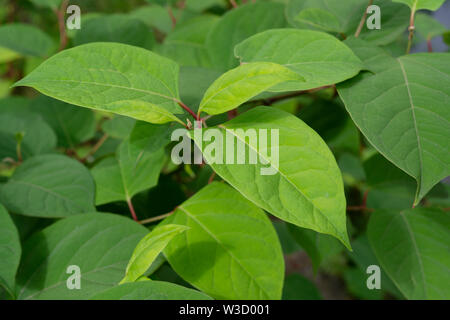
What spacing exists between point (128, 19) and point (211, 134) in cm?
49

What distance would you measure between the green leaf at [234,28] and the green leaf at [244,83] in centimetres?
21

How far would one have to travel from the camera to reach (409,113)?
0.41 metres

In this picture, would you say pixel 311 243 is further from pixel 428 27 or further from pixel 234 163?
pixel 428 27

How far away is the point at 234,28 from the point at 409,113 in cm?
32

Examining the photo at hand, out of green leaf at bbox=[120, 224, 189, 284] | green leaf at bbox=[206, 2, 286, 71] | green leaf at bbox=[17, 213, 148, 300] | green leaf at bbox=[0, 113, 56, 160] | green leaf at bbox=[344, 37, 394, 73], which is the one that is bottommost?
green leaf at bbox=[17, 213, 148, 300]

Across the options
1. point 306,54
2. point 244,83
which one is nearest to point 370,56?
point 306,54

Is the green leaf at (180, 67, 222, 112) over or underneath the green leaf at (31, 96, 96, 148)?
over

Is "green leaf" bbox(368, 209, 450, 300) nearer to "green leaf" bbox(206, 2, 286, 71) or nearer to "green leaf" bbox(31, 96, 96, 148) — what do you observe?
"green leaf" bbox(206, 2, 286, 71)

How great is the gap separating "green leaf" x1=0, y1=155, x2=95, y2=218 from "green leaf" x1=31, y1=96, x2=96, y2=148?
0.64 ft

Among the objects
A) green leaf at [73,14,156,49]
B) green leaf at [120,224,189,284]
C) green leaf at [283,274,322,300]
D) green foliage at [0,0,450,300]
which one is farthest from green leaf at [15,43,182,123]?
green leaf at [283,274,322,300]

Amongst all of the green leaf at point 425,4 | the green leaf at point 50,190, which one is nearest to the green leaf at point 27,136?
the green leaf at point 50,190

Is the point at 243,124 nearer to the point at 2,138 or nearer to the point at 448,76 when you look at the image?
the point at 448,76

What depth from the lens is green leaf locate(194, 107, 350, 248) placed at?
34 centimetres

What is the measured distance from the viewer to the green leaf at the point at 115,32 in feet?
2.50
